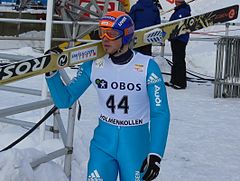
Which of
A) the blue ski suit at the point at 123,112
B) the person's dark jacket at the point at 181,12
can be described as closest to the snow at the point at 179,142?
the blue ski suit at the point at 123,112

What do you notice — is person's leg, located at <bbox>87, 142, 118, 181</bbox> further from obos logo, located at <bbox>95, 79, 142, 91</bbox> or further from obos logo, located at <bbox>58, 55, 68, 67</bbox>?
obos logo, located at <bbox>58, 55, 68, 67</bbox>

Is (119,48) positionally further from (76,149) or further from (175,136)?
(175,136)

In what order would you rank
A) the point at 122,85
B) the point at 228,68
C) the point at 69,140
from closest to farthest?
the point at 122,85 → the point at 69,140 → the point at 228,68

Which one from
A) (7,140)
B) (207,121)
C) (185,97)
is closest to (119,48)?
(7,140)

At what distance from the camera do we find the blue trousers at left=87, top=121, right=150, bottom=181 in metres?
3.71

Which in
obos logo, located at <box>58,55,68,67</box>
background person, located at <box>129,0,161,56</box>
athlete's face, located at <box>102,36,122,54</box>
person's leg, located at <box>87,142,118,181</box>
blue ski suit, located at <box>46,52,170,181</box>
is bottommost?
person's leg, located at <box>87,142,118,181</box>

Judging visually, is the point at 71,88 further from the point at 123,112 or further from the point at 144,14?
the point at 144,14

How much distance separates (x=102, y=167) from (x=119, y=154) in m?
→ 0.14

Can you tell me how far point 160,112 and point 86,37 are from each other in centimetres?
1167

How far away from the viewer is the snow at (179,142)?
455cm

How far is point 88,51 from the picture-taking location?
375cm

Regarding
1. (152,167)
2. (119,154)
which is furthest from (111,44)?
(152,167)

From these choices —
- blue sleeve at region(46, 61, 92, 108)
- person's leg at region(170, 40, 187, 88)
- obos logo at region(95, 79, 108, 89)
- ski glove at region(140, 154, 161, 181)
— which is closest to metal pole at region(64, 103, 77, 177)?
blue sleeve at region(46, 61, 92, 108)

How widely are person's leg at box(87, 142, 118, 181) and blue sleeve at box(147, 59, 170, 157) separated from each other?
374mm
